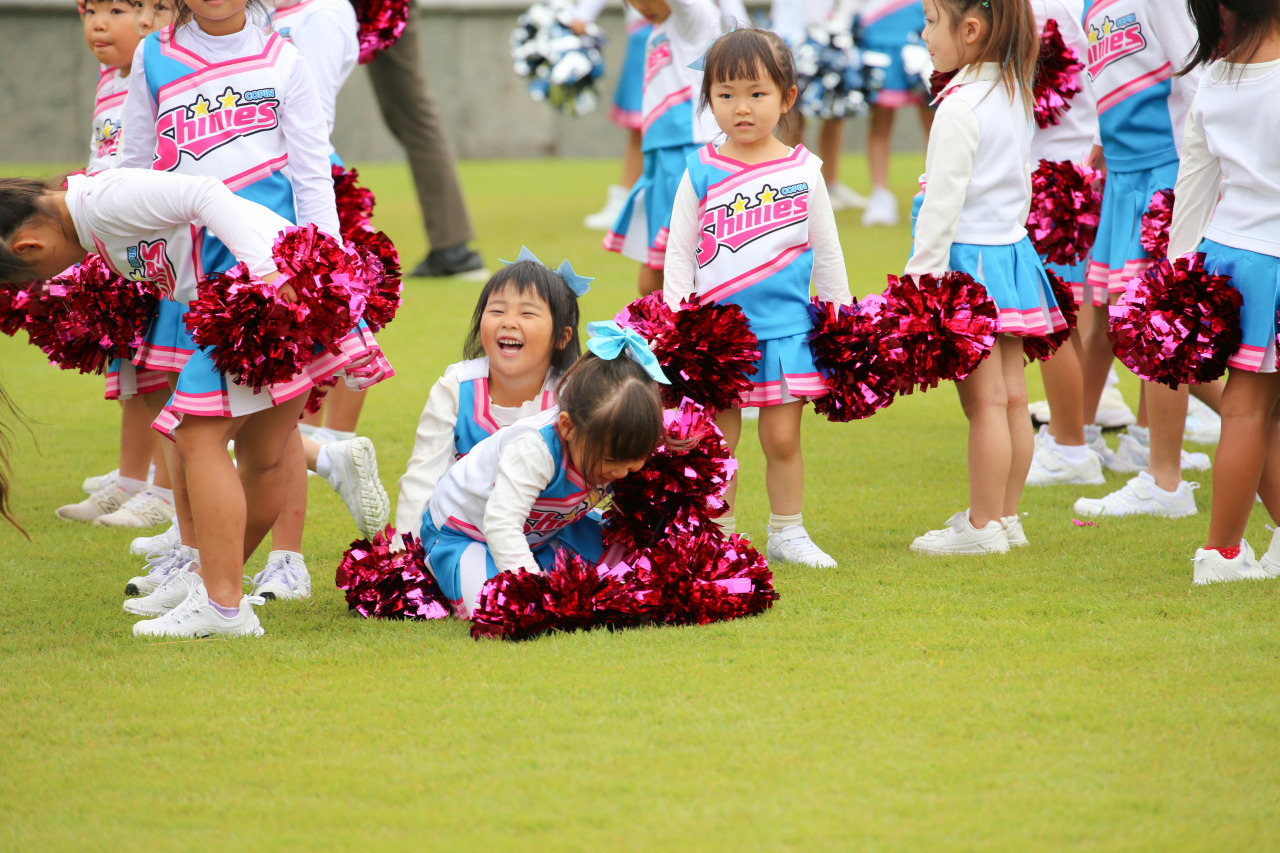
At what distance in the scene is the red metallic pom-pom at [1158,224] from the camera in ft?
13.7

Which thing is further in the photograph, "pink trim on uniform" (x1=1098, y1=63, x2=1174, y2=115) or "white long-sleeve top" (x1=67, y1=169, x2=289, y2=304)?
"pink trim on uniform" (x1=1098, y1=63, x2=1174, y2=115)

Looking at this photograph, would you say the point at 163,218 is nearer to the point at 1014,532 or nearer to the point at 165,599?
the point at 165,599

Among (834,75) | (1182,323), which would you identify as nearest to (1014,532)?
(1182,323)

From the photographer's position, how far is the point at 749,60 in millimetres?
3812

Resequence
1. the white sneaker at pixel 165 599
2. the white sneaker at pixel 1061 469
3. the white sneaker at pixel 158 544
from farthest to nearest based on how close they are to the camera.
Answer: the white sneaker at pixel 1061 469
the white sneaker at pixel 158 544
the white sneaker at pixel 165 599

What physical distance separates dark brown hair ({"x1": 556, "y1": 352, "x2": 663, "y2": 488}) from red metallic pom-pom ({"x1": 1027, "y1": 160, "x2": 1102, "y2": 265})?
2.09m

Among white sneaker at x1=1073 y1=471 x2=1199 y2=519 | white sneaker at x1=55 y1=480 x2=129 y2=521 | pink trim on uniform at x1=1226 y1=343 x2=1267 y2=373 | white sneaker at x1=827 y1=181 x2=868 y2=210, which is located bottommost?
white sneaker at x1=55 y1=480 x2=129 y2=521

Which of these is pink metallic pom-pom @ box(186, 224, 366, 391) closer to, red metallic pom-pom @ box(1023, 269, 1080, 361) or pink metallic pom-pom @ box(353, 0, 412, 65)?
red metallic pom-pom @ box(1023, 269, 1080, 361)

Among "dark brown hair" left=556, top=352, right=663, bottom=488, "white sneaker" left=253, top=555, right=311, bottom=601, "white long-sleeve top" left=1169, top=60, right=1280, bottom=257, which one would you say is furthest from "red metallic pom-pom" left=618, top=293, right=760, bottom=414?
"white long-sleeve top" left=1169, top=60, right=1280, bottom=257

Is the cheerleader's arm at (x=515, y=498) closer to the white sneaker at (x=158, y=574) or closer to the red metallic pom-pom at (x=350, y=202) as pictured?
the white sneaker at (x=158, y=574)

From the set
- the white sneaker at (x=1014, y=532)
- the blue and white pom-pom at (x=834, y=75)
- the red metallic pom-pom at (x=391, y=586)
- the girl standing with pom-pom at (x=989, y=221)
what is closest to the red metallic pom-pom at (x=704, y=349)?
the girl standing with pom-pom at (x=989, y=221)

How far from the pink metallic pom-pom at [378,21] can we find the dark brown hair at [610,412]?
2743 millimetres

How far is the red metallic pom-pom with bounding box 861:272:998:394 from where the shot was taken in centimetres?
368

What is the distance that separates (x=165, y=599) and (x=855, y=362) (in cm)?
187
